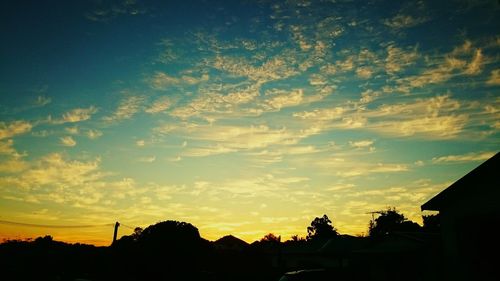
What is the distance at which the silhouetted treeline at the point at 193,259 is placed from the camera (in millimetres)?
27717

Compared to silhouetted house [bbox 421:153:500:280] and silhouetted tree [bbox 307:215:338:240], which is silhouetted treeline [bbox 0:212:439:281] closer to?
silhouetted house [bbox 421:153:500:280]

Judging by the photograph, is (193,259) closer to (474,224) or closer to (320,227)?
(474,224)

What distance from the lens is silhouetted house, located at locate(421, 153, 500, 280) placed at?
1045cm

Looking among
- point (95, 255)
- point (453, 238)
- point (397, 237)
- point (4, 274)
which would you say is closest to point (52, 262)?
point (95, 255)

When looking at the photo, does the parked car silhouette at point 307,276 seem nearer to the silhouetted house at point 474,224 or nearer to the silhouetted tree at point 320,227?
the silhouetted house at point 474,224

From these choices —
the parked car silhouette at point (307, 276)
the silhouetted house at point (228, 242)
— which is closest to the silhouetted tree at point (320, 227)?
the silhouetted house at point (228, 242)

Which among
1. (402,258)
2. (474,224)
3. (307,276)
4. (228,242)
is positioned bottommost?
(307,276)

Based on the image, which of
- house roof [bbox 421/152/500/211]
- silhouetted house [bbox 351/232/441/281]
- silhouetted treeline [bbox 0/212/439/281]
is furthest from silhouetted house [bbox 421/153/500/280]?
silhouetted treeline [bbox 0/212/439/281]

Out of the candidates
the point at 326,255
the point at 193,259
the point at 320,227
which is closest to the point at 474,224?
the point at 193,259

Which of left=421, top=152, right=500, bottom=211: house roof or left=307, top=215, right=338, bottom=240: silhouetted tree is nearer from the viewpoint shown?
left=421, top=152, right=500, bottom=211: house roof

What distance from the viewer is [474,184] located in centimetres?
1088

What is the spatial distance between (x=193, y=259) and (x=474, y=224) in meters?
32.1

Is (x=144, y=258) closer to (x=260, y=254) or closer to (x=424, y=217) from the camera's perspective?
(x=260, y=254)

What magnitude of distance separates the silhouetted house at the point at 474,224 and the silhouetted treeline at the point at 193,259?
1592cm
